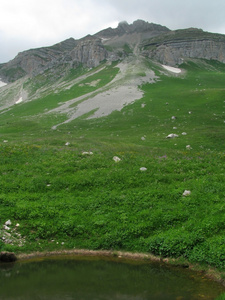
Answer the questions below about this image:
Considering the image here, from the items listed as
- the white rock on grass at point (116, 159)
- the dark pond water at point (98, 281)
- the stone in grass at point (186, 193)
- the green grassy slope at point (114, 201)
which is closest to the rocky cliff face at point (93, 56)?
the green grassy slope at point (114, 201)

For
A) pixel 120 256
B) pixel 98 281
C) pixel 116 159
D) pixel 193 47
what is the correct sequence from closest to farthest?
pixel 98 281, pixel 120 256, pixel 116 159, pixel 193 47

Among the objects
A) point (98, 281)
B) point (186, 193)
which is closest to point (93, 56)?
point (186, 193)

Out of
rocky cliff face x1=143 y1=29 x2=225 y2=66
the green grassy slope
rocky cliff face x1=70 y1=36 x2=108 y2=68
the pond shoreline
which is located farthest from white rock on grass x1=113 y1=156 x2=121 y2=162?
rocky cliff face x1=70 y1=36 x2=108 y2=68

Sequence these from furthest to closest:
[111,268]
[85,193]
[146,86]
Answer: [146,86], [85,193], [111,268]

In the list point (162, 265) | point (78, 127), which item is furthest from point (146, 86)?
point (162, 265)

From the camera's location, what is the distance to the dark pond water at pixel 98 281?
10.5 meters

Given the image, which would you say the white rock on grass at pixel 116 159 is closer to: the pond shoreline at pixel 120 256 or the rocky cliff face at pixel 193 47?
the pond shoreline at pixel 120 256

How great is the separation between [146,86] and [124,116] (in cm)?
4381

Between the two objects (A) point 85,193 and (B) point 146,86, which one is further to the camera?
(B) point 146,86

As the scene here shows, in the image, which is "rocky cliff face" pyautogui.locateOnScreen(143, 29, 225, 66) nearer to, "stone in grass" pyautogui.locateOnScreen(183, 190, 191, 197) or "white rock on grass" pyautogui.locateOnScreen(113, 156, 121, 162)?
"white rock on grass" pyautogui.locateOnScreen(113, 156, 121, 162)

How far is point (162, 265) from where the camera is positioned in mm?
13617

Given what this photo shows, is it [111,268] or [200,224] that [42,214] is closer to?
[111,268]

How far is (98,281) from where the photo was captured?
1164 cm

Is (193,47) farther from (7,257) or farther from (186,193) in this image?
(7,257)
